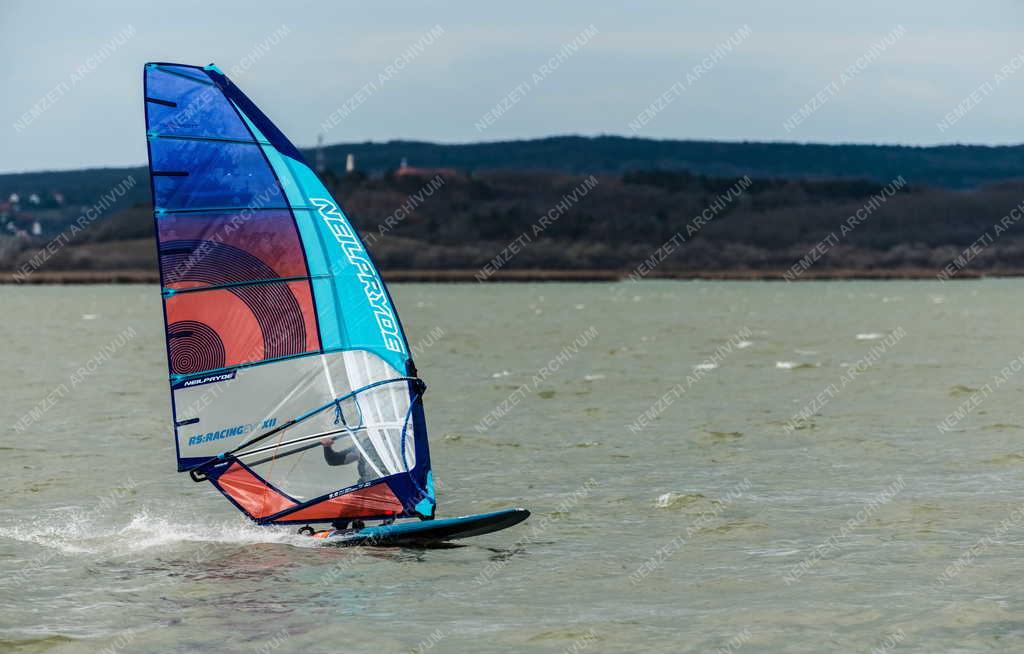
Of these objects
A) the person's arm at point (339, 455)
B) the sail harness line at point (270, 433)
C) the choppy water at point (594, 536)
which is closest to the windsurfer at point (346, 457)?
the person's arm at point (339, 455)

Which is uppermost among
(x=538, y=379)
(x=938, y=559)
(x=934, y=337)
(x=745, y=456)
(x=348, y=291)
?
(x=348, y=291)

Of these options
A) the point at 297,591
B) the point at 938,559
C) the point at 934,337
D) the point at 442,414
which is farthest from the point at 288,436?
the point at 934,337

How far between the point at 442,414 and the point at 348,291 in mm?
14780

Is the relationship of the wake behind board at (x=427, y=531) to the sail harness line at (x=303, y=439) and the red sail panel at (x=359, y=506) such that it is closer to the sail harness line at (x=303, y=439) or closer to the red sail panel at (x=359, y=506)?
the red sail panel at (x=359, y=506)

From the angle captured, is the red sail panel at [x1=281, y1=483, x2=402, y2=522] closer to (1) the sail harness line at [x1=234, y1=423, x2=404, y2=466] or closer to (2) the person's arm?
(2) the person's arm

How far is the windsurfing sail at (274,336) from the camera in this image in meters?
16.2

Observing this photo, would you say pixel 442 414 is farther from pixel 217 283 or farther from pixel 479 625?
pixel 479 625

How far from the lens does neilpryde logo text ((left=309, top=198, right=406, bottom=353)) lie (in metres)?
16.5

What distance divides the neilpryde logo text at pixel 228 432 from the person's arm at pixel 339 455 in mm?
664

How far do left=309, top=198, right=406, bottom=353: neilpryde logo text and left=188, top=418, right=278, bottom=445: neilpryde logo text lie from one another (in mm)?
1664

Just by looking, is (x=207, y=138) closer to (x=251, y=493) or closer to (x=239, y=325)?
(x=239, y=325)

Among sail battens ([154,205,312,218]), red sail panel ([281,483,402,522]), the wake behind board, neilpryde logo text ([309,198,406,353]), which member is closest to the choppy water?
the wake behind board

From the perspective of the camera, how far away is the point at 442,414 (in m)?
31.2

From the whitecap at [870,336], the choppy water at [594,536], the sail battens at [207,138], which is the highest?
the sail battens at [207,138]
